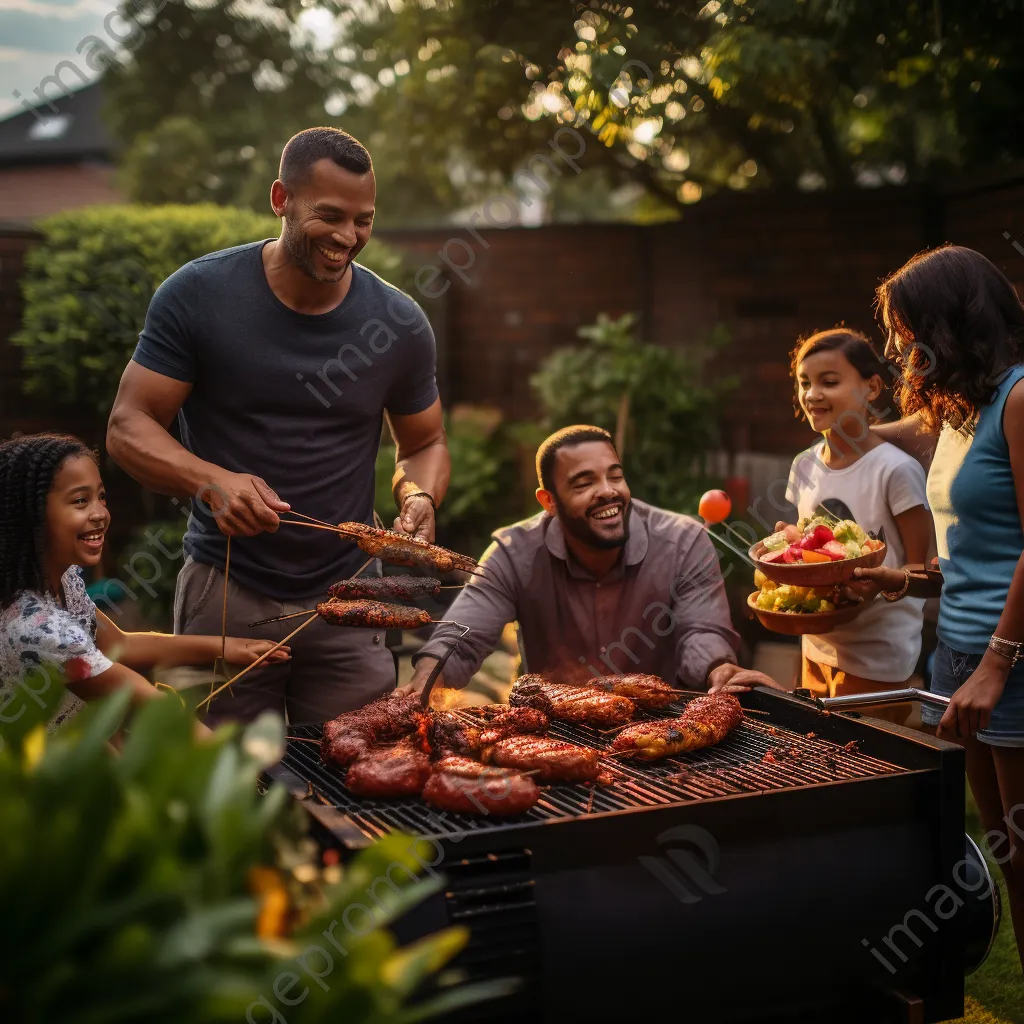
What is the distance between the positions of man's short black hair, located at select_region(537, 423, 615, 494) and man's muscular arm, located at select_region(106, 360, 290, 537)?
1307 millimetres

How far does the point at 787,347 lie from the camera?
8.35 meters

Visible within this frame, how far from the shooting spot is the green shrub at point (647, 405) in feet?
25.6

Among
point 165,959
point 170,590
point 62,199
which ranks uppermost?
point 62,199

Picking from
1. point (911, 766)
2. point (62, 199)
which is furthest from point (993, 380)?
point (62, 199)

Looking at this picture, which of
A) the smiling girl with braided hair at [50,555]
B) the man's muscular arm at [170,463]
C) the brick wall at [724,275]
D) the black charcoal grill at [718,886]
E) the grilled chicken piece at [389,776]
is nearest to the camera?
the black charcoal grill at [718,886]

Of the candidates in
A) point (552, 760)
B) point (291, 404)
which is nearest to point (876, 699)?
point (552, 760)

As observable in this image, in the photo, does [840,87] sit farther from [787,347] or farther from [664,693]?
[664,693]

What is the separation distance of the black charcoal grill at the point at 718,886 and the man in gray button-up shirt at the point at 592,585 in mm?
1147

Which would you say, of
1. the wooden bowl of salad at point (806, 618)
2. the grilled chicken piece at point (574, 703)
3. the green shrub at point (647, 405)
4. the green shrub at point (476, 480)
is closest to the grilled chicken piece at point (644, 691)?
the grilled chicken piece at point (574, 703)

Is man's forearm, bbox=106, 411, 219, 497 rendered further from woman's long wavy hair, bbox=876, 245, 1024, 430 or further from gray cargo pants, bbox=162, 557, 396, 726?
woman's long wavy hair, bbox=876, 245, 1024, 430

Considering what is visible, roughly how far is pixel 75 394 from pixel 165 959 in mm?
7835

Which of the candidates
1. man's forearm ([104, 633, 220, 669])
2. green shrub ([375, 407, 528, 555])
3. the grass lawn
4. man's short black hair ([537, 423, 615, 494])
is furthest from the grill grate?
green shrub ([375, 407, 528, 555])

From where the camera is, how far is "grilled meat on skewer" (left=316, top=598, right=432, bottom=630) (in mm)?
3018

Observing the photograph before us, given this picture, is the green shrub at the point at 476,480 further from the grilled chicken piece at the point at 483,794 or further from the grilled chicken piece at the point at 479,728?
the grilled chicken piece at the point at 483,794
